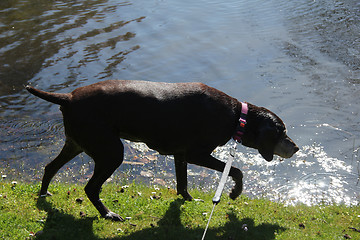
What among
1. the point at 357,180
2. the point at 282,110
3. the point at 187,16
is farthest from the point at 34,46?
the point at 357,180

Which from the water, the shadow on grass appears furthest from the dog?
the water

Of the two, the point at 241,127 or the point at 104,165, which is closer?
the point at 104,165

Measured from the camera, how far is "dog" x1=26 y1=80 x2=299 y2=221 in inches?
225

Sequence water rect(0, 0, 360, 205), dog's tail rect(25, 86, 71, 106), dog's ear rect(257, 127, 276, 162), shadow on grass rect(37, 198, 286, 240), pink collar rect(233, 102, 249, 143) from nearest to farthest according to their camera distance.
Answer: shadow on grass rect(37, 198, 286, 240)
dog's tail rect(25, 86, 71, 106)
pink collar rect(233, 102, 249, 143)
dog's ear rect(257, 127, 276, 162)
water rect(0, 0, 360, 205)

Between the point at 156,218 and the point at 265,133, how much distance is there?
2.03 metres

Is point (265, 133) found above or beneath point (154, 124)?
beneath

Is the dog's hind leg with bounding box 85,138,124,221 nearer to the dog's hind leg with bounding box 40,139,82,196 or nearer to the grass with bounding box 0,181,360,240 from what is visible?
the grass with bounding box 0,181,360,240

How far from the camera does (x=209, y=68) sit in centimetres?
1298

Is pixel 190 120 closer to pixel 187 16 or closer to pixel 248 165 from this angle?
pixel 248 165

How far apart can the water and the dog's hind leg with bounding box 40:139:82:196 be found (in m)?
1.69

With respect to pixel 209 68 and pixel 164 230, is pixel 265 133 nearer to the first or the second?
pixel 164 230

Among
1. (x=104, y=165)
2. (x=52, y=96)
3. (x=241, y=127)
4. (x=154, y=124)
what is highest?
(x=52, y=96)

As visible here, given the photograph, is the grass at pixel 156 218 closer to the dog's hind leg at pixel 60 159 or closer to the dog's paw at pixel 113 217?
the dog's paw at pixel 113 217

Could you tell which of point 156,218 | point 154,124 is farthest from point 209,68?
point 156,218
